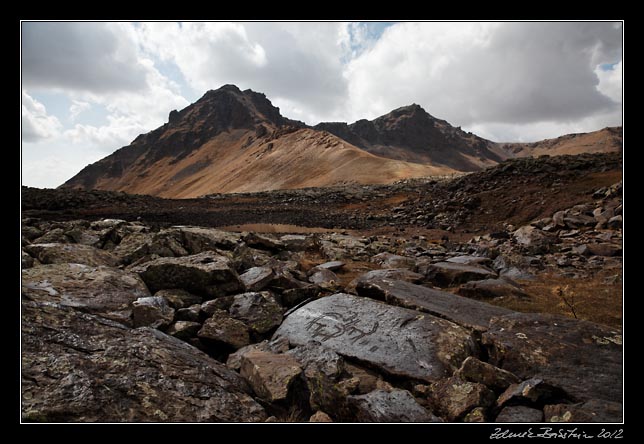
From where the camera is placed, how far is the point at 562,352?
592cm

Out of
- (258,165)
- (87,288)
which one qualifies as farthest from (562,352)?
(258,165)

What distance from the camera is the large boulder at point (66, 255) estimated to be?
28.9 feet

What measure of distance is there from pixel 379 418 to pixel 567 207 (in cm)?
2424

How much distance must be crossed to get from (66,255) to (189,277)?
138 inches

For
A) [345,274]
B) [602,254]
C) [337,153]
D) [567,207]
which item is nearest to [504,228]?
[567,207]

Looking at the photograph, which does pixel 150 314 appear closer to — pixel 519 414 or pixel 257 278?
pixel 257 278

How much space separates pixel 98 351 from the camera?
4723 mm

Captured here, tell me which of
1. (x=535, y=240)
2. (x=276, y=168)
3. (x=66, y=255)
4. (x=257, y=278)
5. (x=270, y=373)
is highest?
(x=276, y=168)

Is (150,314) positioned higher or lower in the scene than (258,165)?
lower

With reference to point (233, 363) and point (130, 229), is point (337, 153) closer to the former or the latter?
point (130, 229)

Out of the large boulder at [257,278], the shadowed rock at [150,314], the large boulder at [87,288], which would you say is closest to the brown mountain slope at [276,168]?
the large boulder at [257,278]

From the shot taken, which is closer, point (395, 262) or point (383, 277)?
point (383, 277)

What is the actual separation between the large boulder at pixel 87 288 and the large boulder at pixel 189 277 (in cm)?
36

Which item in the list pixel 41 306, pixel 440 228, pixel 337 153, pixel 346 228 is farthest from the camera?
pixel 337 153
